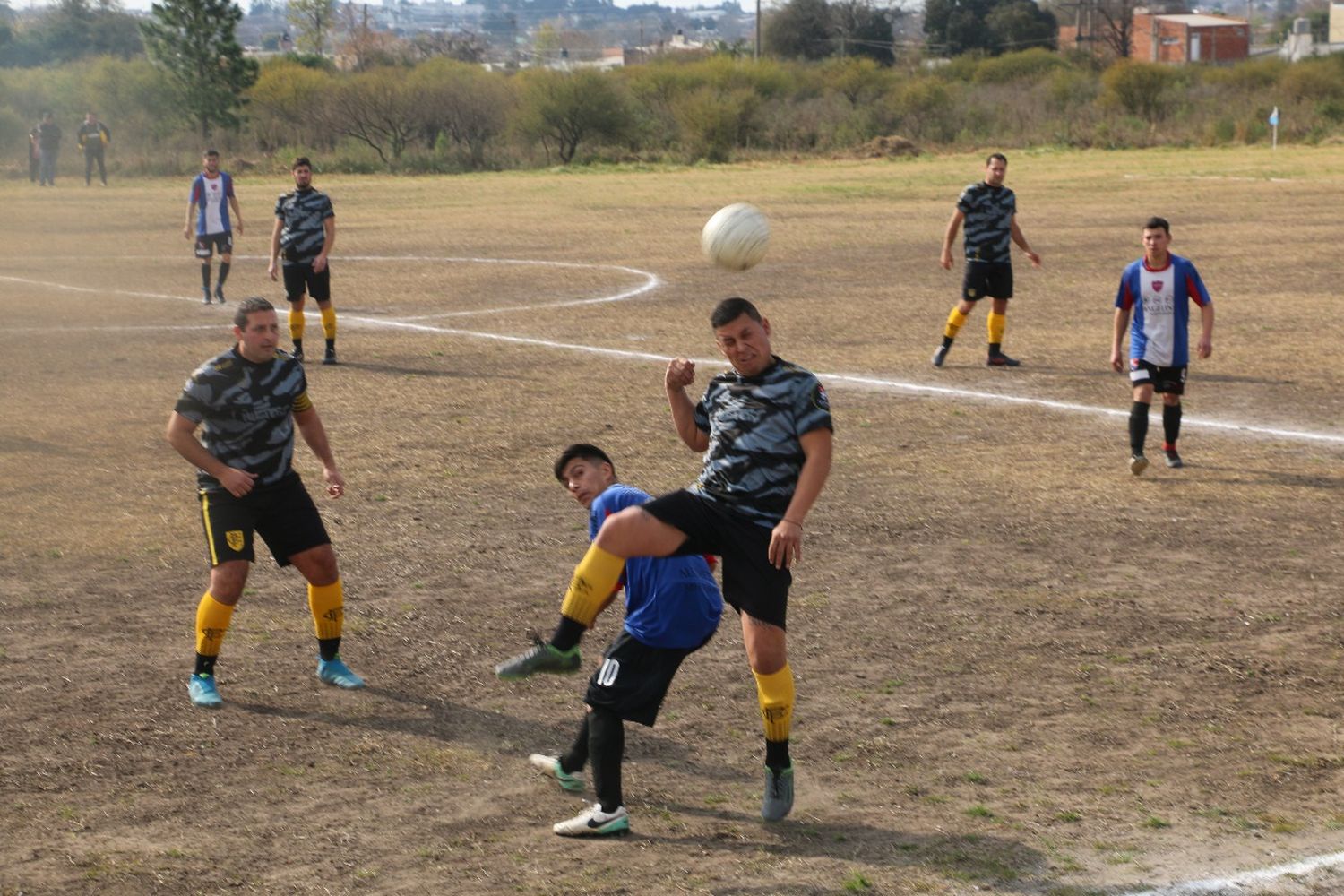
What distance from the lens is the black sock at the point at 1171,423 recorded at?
12.4 metres

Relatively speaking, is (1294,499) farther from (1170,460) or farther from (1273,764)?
(1273,764)

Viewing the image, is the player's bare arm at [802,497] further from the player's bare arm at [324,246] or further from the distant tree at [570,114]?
the distant tree at [570,114]

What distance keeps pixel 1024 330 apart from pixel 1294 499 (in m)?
8.22

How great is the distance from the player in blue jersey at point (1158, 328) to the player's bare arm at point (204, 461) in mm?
7199

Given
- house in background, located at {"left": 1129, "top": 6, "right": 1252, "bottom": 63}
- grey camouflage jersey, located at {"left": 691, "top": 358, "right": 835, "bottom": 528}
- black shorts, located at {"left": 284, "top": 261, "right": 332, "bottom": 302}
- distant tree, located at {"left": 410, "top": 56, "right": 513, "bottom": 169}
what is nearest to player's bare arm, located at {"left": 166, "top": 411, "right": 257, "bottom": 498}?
grey camouflage jersey, located at {"left": 691, "top": 358, "right": 835, "bottom": 528}

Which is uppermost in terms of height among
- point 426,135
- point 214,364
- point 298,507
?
point 426,135

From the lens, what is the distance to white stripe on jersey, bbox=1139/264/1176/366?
12.1m

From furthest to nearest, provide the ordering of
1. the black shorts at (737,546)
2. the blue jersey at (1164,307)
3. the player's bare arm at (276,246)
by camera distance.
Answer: the player's bare arm at (276,246) → the blue jersey at (1164,307) → the black shorts at (737,546)

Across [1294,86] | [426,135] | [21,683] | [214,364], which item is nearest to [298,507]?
[214,364]

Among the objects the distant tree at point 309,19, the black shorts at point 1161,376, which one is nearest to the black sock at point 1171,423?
the black shorts at point 1161,376

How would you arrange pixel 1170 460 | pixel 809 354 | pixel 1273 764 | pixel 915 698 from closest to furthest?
pixel 1273 764
pixel 915 698
pixel 1170 460
pixel 809 354

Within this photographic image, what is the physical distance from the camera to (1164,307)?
1213 centimetres

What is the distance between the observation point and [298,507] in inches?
310

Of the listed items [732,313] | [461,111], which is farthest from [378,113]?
[732,313]
